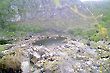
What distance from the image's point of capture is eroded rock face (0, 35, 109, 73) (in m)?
26.9

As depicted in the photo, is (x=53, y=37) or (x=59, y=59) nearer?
(x=59, y=59)

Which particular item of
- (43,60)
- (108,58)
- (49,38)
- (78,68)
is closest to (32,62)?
(43,60)

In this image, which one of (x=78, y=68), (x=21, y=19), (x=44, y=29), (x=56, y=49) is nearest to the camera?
(x=78, y=68)

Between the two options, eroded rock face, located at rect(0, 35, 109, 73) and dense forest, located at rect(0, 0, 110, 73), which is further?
dense forest, located at rect(0, 0, 110, 73)

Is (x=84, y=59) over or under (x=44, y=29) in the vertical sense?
over

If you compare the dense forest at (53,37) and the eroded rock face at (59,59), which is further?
the dense forest at (53,37)

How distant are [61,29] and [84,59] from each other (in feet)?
66.1

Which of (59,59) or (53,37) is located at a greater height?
(59,59)

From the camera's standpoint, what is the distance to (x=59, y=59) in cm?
2931

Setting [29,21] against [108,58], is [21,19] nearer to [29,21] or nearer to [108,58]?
[29,21]

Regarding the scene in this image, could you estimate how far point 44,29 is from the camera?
165 feet

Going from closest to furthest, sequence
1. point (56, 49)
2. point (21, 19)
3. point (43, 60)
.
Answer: point (43, 60), point (56, 49), point (21, 19)

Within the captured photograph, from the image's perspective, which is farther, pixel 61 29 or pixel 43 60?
pixel 61 29

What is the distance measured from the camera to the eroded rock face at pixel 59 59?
2694 cm
